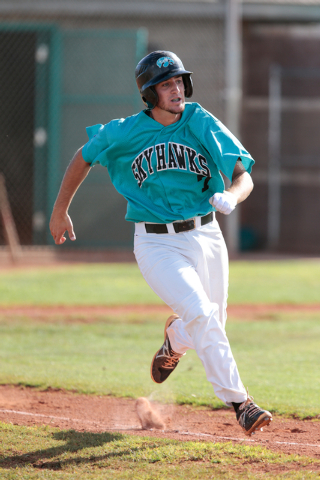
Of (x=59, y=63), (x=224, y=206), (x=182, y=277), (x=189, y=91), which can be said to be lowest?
(x=182, y=277)

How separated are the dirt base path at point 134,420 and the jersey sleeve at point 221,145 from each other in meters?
1.43

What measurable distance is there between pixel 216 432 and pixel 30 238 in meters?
11.7

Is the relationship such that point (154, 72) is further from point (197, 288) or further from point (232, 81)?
point (232, 81)

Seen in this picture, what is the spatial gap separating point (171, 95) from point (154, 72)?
16cm

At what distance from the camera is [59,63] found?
14.6 m

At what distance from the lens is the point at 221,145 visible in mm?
3354

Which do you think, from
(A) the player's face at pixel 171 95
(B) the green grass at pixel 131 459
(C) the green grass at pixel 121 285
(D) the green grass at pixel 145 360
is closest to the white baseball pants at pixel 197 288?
(B) the green grass at pixel 131 459

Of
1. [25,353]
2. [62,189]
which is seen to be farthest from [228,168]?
[25,353]

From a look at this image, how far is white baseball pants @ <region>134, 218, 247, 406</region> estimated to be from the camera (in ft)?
9.97

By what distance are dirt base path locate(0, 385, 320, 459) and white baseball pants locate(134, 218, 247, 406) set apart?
0.42m

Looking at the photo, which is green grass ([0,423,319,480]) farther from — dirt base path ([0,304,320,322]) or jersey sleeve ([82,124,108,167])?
dirt base path ([0,304,320,322])

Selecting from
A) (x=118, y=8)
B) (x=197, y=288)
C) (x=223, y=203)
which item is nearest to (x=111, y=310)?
(x=197, y=288)

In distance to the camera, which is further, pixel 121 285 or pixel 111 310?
pixel 121 285

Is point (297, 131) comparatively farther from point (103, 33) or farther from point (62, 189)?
point (62, 189)
